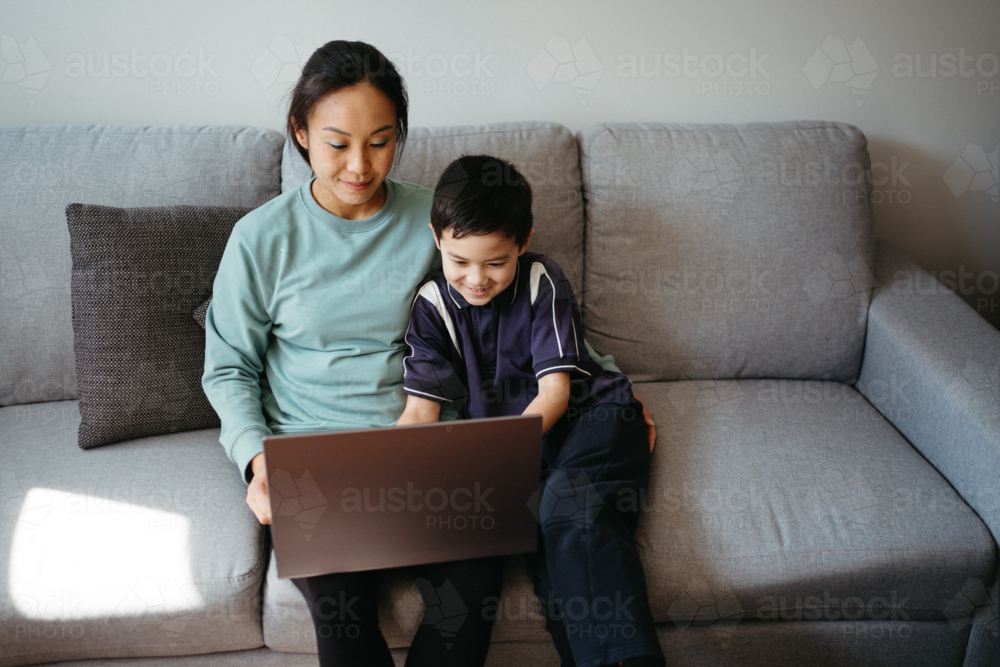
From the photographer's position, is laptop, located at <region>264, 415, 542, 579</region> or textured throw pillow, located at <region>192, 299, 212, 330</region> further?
textured throw pillow, located at <region>192, 299, 212, 330</region>

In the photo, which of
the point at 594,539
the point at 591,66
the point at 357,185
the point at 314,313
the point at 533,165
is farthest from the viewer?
the point at 591,66

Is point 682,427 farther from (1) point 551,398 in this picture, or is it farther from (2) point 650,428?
(1) point 551,398

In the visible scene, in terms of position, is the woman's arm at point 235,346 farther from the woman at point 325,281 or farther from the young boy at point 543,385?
the young boy at point 543,385

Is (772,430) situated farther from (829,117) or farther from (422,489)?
(829,117)

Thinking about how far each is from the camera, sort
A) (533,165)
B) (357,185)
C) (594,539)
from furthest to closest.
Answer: (533,165) < (357,185) < (594,539)

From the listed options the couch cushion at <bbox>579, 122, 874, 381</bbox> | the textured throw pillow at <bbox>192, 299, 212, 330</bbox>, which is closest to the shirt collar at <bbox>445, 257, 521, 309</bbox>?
the couch cushion at <bbox>579, 122, 874, 381</bbox>

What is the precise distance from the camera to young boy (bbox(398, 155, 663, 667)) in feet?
3.48

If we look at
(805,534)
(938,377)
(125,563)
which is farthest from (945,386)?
(125,563)

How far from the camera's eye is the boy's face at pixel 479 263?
117cm

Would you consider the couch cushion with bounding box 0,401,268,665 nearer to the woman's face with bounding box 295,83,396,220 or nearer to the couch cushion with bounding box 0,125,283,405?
the couch cushion with bounding box 0,125,283,405

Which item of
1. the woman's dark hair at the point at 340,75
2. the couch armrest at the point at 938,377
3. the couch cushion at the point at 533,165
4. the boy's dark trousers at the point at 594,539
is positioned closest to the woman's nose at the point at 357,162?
the woman's dark hair at the point at 340,75

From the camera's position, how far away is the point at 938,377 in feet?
4.50

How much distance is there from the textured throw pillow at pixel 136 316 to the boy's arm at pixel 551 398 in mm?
672

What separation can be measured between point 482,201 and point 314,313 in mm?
381
